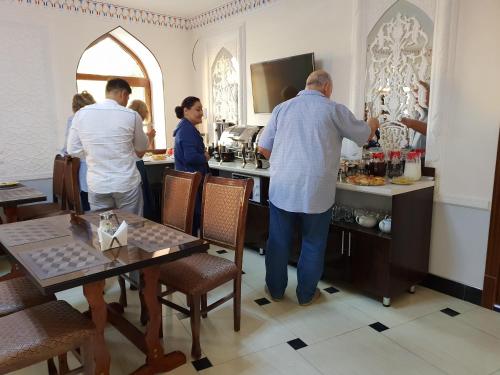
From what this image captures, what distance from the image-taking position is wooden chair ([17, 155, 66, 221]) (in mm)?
3297

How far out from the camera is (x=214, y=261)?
2.13 meters

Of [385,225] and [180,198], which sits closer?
[180,198]

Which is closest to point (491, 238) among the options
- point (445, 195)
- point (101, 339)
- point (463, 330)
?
point (445, 195)

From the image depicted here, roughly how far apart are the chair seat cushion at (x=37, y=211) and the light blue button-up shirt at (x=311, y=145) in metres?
2.10

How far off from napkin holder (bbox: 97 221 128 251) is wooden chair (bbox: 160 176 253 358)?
45 cm

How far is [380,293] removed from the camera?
2447mm

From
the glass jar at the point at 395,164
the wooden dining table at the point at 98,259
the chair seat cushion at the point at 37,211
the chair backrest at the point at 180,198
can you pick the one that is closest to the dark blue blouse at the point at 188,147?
the chair backrest at the point at 180,198

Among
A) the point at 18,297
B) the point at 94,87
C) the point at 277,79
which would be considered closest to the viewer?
the point at 18,297

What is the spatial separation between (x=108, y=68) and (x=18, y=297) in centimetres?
384

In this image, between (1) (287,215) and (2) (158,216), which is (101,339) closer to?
(1) (287,215)

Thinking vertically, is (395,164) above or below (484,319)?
above

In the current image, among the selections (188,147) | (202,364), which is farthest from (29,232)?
(188,147)

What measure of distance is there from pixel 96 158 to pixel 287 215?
1.32m

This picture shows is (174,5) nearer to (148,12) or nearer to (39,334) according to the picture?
→ (148,12)
